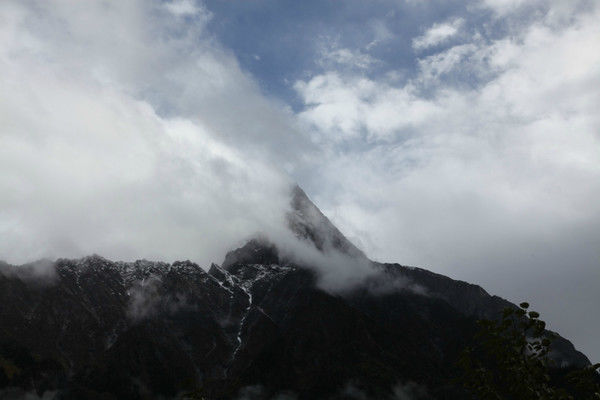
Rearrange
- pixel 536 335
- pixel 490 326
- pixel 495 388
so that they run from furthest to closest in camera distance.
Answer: pixel 495 388, pixel 490 326, pixel 536 335

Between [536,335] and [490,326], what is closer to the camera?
[536,335]

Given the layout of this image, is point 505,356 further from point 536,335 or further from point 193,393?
point 193,393

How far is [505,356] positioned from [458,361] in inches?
59.9

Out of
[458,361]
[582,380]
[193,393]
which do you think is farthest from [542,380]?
[193,393]

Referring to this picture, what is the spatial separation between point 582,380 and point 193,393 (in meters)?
15.3

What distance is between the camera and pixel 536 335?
1811cm

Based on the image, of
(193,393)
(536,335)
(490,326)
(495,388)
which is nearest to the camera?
(536,335)

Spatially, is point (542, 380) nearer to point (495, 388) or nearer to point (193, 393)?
point (495, 388)

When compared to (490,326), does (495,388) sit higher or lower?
lower

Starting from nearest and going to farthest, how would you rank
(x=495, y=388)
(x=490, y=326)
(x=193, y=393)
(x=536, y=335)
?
(x=536, y=335) < (x=490, y=326) < (x=495, y=388) < (x=193, y=393)

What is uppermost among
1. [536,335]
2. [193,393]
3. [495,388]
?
[536,335]

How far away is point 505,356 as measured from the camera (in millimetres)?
19469

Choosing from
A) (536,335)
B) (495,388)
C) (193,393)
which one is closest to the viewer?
(536,335)

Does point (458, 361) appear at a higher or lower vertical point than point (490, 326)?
lower
